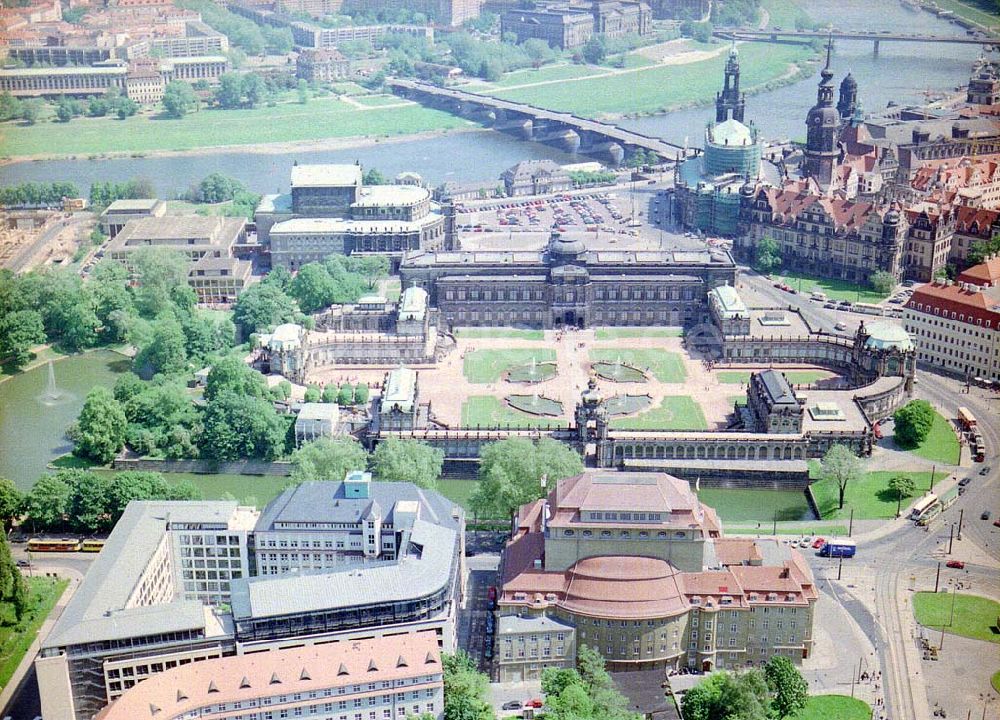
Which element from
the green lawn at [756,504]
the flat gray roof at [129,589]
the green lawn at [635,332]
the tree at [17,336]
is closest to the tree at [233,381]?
the tree at [17,336]

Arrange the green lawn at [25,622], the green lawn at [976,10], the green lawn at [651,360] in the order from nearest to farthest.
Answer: the green lawn at [25,622]
the green lawn at [651,360]
the green lawn at [976,10]

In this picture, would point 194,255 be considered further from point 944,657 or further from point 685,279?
point 944,657

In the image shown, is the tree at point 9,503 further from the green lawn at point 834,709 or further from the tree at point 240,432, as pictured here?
the green lawn at point 834,709

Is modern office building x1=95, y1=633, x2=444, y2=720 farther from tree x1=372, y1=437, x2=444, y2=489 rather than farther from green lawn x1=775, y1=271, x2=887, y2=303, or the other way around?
green lawn x1=775, y1=271, x2=887, y2=303

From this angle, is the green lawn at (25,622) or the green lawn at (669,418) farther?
the green lawn at (669,418)

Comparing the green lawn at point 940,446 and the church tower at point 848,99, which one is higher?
the church tower at point 848,99

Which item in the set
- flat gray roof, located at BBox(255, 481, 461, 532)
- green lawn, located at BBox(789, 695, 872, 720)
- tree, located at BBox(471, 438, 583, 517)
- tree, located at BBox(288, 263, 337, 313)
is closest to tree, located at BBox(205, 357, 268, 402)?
tree, located at BBox(288, 263, 337, 313)

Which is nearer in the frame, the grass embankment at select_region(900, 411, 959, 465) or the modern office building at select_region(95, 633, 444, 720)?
the modern office building at select_region(95, 633, 444, 720)

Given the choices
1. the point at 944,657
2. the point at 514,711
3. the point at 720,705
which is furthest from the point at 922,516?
the point at 514,711
